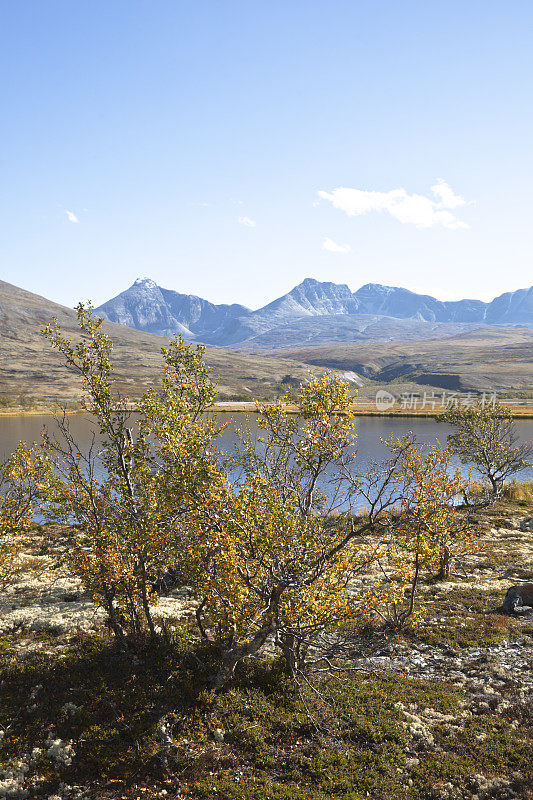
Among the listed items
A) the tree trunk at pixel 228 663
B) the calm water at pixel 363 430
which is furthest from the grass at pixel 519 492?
the tree trunk at pixel 228 663

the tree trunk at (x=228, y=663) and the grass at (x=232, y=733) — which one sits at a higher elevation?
the tree trunk at (x=228, y=663)

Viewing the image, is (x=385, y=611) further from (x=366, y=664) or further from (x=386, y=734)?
(x=386, y=734)

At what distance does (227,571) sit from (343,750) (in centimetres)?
654

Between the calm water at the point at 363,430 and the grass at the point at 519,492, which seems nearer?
the grass at the point at 519,492

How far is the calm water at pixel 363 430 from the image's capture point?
9425 centimetres

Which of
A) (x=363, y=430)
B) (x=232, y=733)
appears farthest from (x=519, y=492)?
(x=363, y=430)

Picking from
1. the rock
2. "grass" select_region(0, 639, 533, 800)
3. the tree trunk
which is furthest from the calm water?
the tree trunk

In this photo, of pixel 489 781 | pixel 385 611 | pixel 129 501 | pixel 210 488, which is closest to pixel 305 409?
pixel 210 488

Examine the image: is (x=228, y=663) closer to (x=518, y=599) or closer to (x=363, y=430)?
(x=518, y=599)

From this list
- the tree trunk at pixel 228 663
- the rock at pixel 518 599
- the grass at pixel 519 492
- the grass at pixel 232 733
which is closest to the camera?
the grass at pixel 232 733

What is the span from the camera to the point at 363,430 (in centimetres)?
12612

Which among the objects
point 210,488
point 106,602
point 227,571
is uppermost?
point 210,488

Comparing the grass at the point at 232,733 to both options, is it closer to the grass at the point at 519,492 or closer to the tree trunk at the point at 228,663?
the tree trunk at the point at 228,663

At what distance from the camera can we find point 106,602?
1755cm
